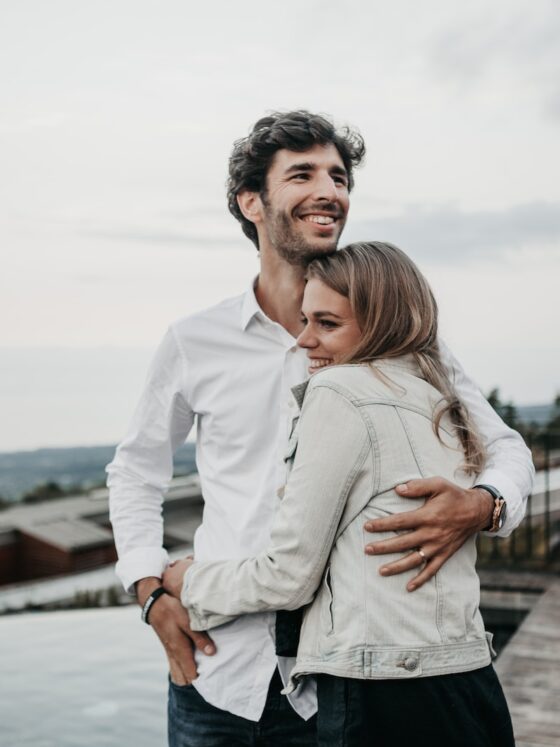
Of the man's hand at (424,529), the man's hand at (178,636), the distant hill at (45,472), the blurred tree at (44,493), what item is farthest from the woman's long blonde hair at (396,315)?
the blurred tree at (44,493)

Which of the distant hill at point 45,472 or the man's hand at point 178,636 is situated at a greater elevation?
the man's hand at point 178,636

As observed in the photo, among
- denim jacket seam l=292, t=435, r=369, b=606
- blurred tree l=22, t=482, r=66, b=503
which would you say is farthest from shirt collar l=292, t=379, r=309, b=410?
blurred tree l=22, t=482, r=66, b=503

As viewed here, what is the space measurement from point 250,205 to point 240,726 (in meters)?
1.01

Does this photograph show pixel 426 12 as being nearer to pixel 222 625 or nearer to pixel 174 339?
pixel 174 339

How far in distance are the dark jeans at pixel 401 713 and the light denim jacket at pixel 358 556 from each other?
0.9 inches

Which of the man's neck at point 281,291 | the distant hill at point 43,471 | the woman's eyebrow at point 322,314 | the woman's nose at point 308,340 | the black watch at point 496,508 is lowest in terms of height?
the distant hill at point 43,471

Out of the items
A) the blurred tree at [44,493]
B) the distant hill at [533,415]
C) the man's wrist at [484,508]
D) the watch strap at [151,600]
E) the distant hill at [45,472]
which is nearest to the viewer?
the man's wrist at [484,508]

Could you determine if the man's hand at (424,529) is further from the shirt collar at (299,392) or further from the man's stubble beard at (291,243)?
the man's stubble beard at (291,243)

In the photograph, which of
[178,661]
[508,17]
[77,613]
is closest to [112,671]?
[77,613]

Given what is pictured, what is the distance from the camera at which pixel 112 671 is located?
4.33 metres

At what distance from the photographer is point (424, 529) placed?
1150 millimetres

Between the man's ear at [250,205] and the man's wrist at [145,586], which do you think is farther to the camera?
the man's ear at [250,205]

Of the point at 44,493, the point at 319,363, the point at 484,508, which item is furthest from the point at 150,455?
the point at 44,493

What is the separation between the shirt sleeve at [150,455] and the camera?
1626 mm
